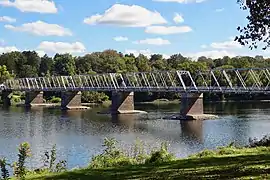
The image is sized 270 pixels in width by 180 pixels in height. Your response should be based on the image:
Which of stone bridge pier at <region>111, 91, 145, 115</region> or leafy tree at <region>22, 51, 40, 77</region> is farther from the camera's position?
leafy tree at <region>22, 51, 40, 77</region>

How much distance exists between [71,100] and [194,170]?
90.2 m

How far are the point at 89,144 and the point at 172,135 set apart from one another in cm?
1198

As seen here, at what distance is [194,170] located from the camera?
14102 mm

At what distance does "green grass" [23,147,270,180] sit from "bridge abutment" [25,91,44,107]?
96527 mm

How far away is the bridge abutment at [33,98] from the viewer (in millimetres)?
111825

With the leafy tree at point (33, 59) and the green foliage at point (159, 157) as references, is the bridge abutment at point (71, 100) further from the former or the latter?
the green foliage at point (159, 157)

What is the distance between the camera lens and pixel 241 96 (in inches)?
4722

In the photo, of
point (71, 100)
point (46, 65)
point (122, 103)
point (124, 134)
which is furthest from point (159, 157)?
point (46, 65)

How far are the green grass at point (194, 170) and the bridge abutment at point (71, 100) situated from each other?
82.8m

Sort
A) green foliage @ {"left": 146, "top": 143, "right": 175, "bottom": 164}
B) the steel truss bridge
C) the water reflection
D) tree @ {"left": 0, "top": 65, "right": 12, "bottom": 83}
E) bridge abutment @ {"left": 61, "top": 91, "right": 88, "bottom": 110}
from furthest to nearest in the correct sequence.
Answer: tree @ {"left": 0, "top": 65, "right": 12, "bottom": 83} → the steel truss bridge → bridge abutment @ {"left": 61, "top": 91, "right": 88, "bottom": 110} → the water reflection → green foliage @ {"left": 146, "top": 143, "right": 175, "bottom": 164}

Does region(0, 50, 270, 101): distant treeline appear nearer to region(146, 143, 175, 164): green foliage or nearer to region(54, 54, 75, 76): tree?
region(54, 54, 75, 76): tree

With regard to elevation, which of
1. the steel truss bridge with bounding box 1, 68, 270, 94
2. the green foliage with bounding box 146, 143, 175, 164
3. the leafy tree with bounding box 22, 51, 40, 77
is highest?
the leafy tree with bounding box 22, 51, 40, 77

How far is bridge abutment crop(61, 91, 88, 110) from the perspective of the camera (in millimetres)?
99938

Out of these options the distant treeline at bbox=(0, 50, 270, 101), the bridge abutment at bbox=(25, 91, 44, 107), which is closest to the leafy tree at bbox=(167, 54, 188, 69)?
the distant treeline at bbox=(0, 50, 270, 101)
